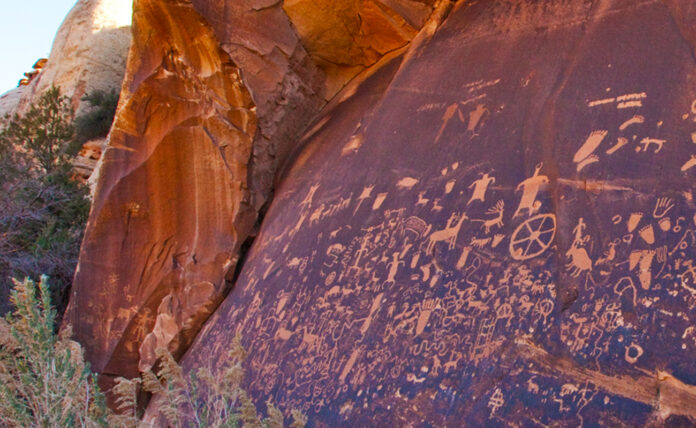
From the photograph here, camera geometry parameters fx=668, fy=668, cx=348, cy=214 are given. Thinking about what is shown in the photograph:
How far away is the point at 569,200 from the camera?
9.99 feet

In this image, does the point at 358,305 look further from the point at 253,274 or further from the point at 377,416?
the point at 253,274

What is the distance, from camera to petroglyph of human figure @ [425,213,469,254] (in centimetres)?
339

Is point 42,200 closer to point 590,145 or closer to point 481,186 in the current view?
point 481,186

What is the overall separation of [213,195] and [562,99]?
115 inches

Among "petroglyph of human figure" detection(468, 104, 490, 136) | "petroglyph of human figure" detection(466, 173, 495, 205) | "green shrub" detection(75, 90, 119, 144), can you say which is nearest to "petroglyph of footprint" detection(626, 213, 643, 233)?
"petroglyph of human figure" detection(466, 173, 495, 205)

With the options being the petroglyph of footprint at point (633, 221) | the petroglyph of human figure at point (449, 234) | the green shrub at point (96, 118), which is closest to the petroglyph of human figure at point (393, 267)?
the petroglyph of human figure at point (449, 234)

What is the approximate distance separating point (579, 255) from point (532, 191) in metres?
0.47

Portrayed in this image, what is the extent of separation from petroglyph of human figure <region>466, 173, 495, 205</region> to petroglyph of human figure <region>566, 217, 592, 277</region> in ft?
1.90

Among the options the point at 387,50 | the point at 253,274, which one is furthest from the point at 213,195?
the point at 387,50

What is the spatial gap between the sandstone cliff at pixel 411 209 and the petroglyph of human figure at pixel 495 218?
0.4 inches

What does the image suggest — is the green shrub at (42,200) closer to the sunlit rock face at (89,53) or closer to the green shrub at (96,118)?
the green shrub at (96,118)

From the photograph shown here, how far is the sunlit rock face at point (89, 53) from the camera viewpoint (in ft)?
38.8

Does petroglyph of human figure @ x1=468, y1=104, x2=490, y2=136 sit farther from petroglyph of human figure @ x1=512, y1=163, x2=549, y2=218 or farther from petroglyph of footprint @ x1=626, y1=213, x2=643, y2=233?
petroglyph of footprint @ x1=626, y1=213, x2=643, y2=233

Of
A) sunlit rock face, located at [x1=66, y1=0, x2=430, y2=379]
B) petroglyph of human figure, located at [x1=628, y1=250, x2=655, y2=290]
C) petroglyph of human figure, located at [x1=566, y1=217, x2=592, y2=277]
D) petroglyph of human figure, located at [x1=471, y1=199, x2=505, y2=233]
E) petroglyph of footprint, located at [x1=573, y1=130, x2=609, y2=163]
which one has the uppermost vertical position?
sunlit rock face, located at [x1=66, y1=0, x2=430, y2=379]
